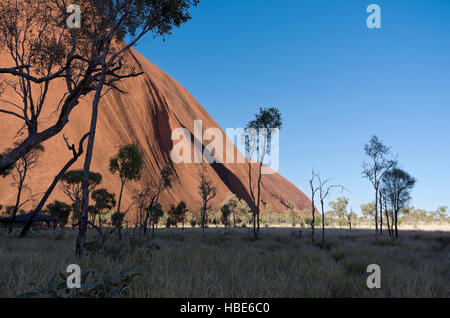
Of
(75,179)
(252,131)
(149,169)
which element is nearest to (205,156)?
(149,169)

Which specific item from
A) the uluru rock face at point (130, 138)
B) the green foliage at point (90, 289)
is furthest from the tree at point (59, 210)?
the green foliage at point (90, 289)

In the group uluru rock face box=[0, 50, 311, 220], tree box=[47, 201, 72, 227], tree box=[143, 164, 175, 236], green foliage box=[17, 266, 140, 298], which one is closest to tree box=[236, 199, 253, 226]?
uluru rock face box=[0, 50, 311, 220]

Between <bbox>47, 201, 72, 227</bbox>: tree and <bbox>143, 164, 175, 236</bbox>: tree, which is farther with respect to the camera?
<bbox>47, 201, 72, 227</bbox>: tree

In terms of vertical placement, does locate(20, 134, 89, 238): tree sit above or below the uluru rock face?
below

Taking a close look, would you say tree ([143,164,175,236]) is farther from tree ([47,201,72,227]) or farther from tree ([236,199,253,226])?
tree ([236,199,253,226])

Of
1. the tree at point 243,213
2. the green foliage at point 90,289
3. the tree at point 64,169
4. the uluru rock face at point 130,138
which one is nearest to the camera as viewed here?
the green foliage at point 90,289

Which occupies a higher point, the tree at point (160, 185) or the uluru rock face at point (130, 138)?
the uluru rock face at point (130, 138)

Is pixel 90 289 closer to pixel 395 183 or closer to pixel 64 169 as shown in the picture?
pixel 64 169

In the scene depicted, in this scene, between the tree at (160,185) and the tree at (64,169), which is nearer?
the tree at (64,169)

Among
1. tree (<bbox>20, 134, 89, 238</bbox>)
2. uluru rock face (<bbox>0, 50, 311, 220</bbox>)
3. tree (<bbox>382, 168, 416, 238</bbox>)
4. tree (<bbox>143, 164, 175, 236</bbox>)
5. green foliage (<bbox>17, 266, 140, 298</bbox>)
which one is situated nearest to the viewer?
green foliage (<bbox>17, 266, 140, 298</bbox>)

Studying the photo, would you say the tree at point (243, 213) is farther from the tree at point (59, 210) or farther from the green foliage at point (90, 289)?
the green foliage at point (90, 289)

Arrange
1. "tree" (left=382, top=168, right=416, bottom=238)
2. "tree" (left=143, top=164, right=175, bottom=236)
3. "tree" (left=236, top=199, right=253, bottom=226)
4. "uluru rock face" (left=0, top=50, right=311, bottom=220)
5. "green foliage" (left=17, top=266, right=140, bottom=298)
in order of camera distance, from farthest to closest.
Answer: "tree" (left=236, top=199, right=253, bottom=226) → "uluru rock face" (left=0, top=50, right=311, bottom=220) → "tree" (left=382, top=168, right=416, bottom=238) → "tree" (left=143, top=164, right=175, bottom=236) → "green foliage" (left=17, top=266, right=140, bottom=298)

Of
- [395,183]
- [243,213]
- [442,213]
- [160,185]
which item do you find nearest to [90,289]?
[160,185]

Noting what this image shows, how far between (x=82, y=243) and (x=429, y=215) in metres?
183
